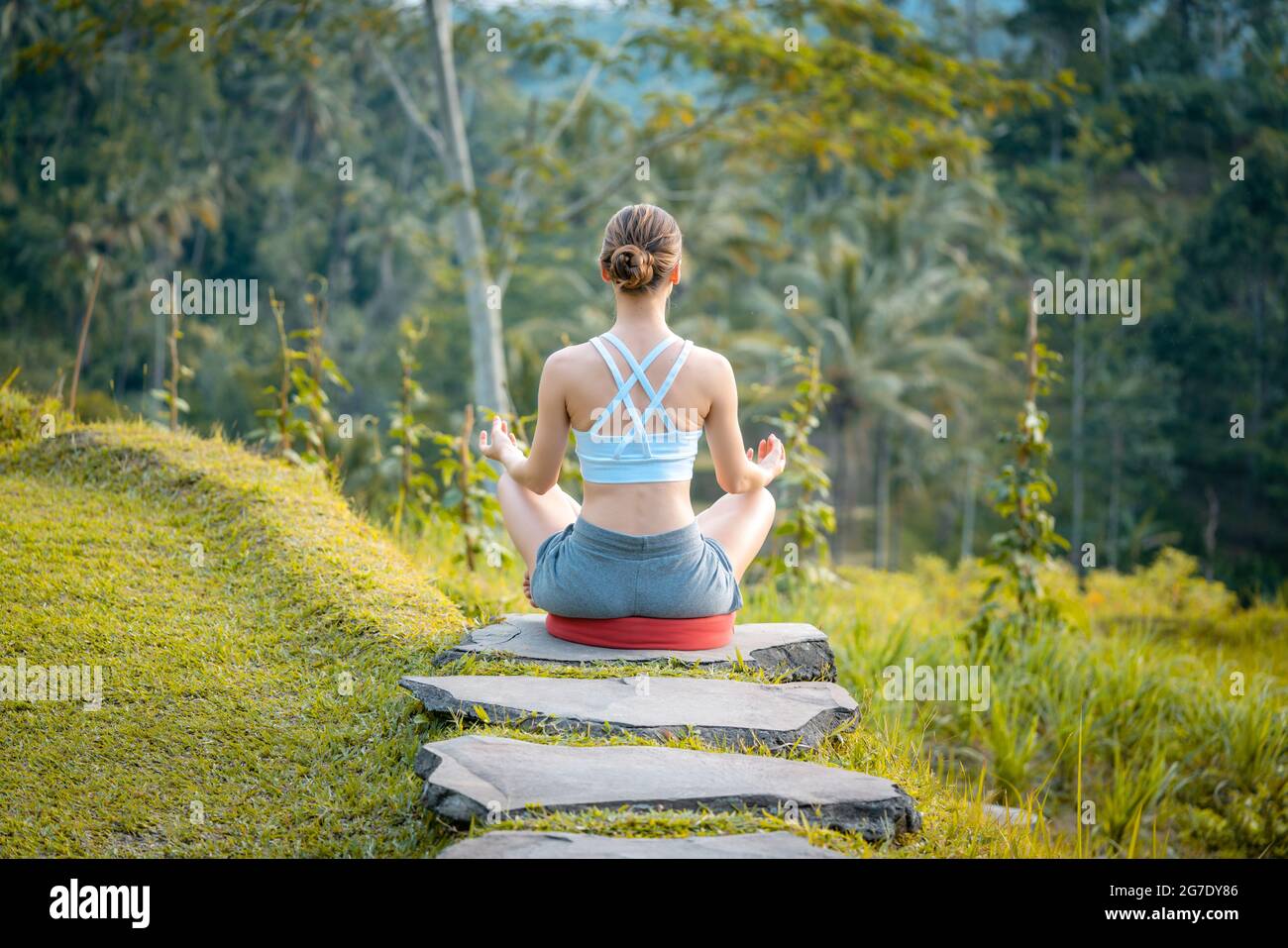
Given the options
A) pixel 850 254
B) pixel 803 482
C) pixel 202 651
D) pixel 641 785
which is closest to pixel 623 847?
pixel 641 785

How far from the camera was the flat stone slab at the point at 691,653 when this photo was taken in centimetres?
399

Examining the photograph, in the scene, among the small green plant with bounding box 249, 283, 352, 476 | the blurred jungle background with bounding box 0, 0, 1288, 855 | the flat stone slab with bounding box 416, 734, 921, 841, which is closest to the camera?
the flat stone slab with bounding box 416, 734, 921, 841

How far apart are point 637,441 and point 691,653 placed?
0.78 m

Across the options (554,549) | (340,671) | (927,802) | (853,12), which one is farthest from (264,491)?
(853,12)

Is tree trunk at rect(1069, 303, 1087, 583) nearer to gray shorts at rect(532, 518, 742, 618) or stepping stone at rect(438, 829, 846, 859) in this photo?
gray shorts at rect(532, 518, 742, 618)

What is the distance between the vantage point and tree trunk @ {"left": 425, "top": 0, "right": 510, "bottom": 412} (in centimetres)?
1166

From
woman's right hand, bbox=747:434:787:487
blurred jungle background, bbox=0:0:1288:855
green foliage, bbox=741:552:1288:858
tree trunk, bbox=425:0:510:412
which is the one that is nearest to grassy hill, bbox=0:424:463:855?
woman's right hand, bbox=747:434:787:487

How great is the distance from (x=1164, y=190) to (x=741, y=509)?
31.8 metres

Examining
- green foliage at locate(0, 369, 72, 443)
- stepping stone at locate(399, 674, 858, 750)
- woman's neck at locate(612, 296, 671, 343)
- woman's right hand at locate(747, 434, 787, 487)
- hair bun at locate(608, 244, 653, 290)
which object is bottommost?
stepping stone at locate(399, 674, 858, 750)

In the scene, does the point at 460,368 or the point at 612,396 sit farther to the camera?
the point at 460,368

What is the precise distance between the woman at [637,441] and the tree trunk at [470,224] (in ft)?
24.6

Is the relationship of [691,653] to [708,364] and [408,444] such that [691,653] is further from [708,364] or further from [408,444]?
[408,444]

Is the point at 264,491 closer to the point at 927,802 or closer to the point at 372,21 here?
the point at 927,802

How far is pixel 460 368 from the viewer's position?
31.0 meters
